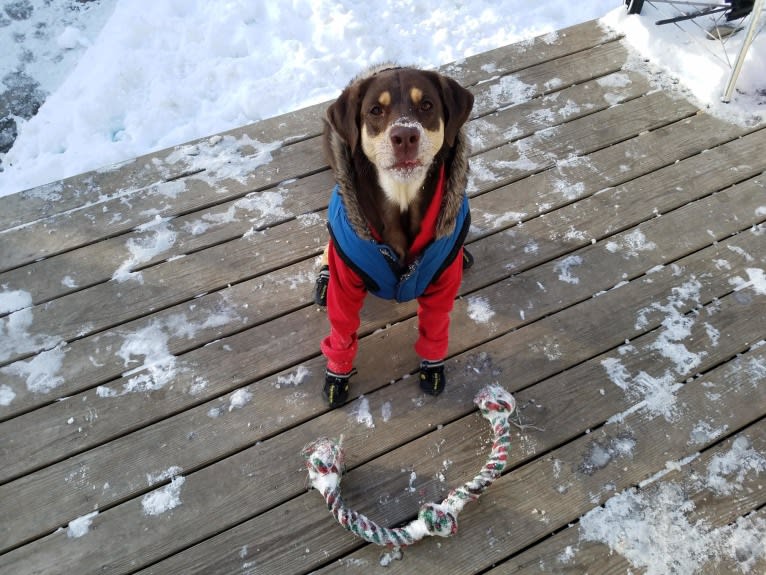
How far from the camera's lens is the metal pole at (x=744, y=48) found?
288 centimetres

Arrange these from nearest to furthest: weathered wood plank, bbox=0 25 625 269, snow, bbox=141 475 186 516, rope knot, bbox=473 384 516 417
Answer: snow, bbox=141 475 186 516 < rope knot, bbox=473 384 516 417 < weathered wood plank, bbox=0 25 625 269

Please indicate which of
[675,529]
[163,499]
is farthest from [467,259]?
[163,499]

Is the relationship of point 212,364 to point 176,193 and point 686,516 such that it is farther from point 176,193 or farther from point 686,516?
point 686,516

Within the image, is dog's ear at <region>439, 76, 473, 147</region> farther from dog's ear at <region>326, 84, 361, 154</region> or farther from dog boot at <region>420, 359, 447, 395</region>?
dog boot at <region>420, 359, 447, 395</region>

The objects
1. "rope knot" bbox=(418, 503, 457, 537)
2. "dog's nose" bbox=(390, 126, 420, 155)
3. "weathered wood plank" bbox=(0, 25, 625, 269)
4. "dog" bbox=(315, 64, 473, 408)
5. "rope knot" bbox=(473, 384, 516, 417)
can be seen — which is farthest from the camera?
"weathered wood plank" bbox=(0, 25, 625, 269)

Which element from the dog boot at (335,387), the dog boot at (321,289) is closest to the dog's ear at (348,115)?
the dog boot at (321,289)

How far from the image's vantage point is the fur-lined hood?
196 cm

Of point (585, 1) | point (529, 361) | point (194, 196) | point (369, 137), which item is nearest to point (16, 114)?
point (194, 196)

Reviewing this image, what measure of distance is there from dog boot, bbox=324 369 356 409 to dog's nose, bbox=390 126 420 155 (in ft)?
3.17

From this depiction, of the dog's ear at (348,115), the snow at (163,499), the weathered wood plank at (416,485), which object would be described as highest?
the dog's ear at (348,115)

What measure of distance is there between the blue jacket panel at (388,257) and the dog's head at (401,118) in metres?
0.24

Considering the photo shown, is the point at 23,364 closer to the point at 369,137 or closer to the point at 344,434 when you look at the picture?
the point at 344,434

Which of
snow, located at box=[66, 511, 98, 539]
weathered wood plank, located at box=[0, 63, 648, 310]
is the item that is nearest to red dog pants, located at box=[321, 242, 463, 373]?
weathered wood plank, located at box=[0, 63, 648, 310]

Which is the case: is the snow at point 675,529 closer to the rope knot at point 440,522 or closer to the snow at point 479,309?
the rope knot at point 440,522
